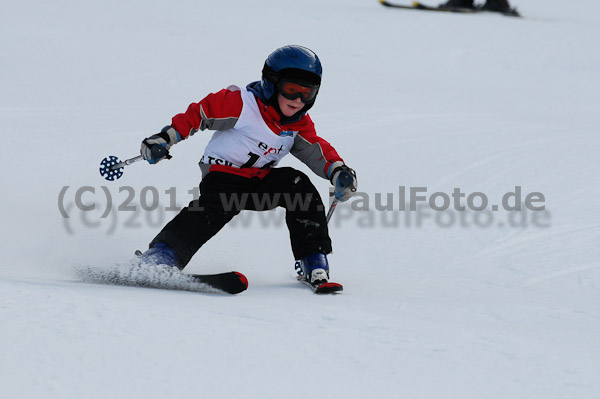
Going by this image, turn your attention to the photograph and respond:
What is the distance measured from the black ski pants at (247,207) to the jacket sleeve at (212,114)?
0.25m

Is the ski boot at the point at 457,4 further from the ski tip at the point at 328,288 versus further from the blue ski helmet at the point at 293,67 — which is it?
the ski tip at the point at 328,288

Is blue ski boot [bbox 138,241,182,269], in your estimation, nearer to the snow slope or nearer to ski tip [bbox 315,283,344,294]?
the snow slope

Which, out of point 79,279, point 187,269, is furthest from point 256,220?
point 79,279

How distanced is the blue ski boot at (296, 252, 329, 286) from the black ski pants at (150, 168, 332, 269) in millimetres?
35

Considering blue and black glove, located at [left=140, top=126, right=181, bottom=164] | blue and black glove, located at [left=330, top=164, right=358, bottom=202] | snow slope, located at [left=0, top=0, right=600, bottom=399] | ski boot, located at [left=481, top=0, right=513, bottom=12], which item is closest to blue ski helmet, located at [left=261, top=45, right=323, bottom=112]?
blue and black glove, located at [left=330, top=164, right=358, bottom=202]

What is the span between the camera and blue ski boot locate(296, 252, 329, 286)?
10.5 feet

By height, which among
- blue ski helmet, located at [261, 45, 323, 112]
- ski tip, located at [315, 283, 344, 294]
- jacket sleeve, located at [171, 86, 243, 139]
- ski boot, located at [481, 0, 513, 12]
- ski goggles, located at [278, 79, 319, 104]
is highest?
ski boot, located at [481, 0, 513, 12]

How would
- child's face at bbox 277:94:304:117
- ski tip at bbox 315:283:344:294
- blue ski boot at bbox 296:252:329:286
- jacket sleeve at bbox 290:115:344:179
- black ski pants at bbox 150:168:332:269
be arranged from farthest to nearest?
jacket sleeve at bbox 290:115:344:179 < child's face at bbox 277:94:304:117 < black ski pants at bbox 150:168:332:269 < blue ski boot at bbox 296:252:329:286 < ski tip at bbox 315:283:344:294

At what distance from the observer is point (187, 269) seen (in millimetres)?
3672

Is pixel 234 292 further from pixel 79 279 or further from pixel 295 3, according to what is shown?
pixel 295 3

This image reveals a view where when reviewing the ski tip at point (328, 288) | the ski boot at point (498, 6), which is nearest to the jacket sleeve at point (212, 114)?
the ski tip at point (328, 288)

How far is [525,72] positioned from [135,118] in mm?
5851

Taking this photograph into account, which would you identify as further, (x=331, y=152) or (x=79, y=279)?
(x=331, y=152)

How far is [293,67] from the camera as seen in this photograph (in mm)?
3344
